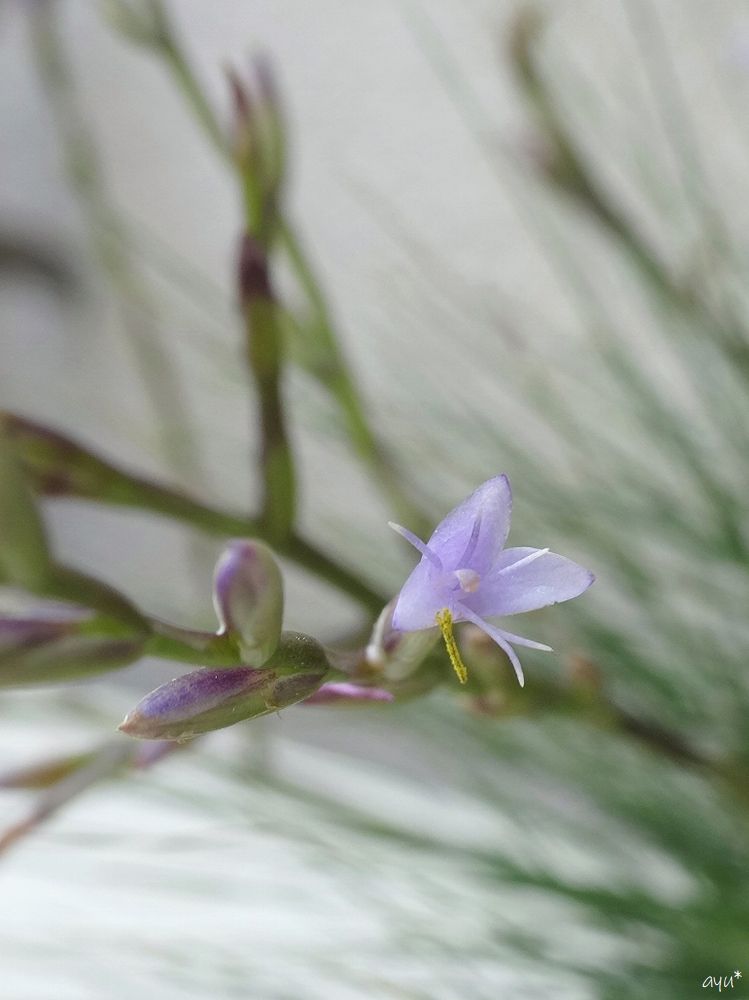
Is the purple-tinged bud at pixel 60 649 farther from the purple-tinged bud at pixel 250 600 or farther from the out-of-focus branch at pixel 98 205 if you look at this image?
the out-of-focus branch at pixel 98 205

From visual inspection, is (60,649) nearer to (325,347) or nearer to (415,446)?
(325,347)

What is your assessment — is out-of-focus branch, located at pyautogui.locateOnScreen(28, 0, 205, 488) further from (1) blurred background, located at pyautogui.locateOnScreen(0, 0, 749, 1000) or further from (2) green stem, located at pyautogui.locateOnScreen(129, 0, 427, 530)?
(2) green stem, located at pyautogui.locateOnScreen(129, 0, 427, 530)

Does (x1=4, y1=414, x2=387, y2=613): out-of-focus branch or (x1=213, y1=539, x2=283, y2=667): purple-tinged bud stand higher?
(x1=4, y1=414, x2=387, y2=613): out-of-focus branch

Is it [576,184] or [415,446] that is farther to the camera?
[415,446]

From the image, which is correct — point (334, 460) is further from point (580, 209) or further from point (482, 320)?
point (580, 209)

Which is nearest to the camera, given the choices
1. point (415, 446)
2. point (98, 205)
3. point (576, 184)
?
point (576, 184)

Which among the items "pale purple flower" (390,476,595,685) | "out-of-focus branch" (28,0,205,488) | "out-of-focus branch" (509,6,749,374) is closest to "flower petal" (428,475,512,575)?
"pale purple flower" (390,476,595,685)

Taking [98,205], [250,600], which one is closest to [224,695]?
[250,600]

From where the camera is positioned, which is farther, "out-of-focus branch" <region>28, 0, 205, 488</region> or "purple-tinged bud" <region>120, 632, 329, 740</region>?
"out-of-focus branch" <region>28, 0, 205, 488</region>
